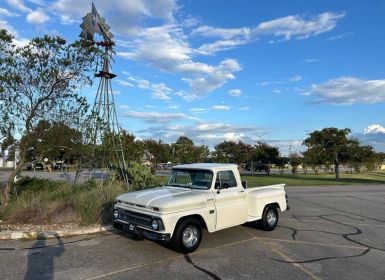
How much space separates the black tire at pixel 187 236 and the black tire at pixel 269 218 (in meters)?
2.42

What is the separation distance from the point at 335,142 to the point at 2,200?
106 feet

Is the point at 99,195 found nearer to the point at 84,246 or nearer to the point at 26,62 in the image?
the point at 84,246

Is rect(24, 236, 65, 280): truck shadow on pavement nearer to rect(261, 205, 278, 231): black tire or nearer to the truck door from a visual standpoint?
the truck door

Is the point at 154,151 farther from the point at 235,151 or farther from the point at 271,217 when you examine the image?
the point at 271,217

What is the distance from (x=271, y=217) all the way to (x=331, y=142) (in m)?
29.9

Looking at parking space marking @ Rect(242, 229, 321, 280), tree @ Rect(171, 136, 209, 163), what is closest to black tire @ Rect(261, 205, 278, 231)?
parking space marking @ Rect(242, 229, 321, 280)

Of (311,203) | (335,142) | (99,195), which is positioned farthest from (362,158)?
(99,195)

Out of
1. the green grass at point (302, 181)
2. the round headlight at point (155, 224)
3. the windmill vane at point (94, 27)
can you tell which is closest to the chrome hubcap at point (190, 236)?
the round headlight at point (155, 224)

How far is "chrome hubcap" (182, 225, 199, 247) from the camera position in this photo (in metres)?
7.39

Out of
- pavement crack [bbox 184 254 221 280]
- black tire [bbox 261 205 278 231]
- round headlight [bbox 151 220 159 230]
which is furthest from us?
black tire [bbox 261 205 278 231]

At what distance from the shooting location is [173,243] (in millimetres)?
7164

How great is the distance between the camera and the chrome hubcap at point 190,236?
7.39 meters

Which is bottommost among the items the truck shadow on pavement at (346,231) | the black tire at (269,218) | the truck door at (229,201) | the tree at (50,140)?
the truck shadow on pavement at (346,231)

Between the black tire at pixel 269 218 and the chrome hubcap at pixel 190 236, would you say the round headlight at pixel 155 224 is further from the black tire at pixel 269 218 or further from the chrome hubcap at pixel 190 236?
Answer: the black tire at pixel 269 218
